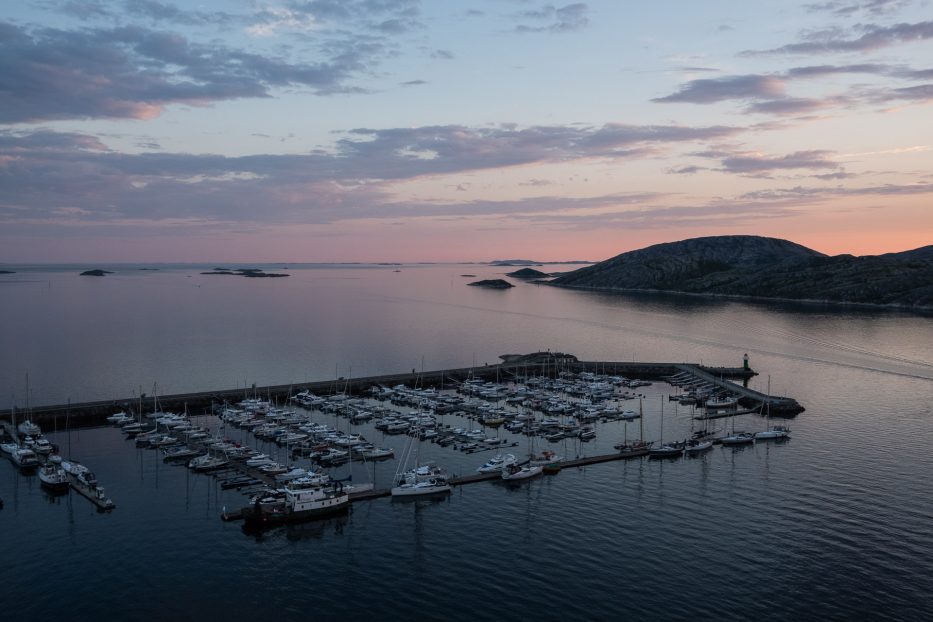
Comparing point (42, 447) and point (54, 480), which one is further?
point (42, 447)

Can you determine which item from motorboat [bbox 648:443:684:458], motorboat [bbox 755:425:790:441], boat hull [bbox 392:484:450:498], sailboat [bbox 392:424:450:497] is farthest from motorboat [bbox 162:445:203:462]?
motorboat [bbox 755:425:790:441]

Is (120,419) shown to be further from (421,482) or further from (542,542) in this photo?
(542,542)

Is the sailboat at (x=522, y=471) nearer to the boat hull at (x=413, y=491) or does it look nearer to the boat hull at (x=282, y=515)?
the boat hull at (x=413, y=491)

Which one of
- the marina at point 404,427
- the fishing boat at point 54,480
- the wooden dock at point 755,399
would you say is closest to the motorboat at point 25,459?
the marina at point 404,427

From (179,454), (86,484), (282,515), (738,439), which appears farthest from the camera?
(738,439)

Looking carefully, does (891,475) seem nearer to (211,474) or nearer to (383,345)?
(211,474)

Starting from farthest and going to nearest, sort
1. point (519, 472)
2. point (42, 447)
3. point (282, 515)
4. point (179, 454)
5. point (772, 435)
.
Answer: point (772, 435)
point (42, 447)
point (179, 454)
point (519, 472)
point (282, 515)

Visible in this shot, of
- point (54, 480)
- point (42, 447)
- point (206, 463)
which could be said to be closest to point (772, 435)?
point (206, 463)

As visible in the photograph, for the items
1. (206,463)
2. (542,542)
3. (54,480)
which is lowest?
(542,542)
